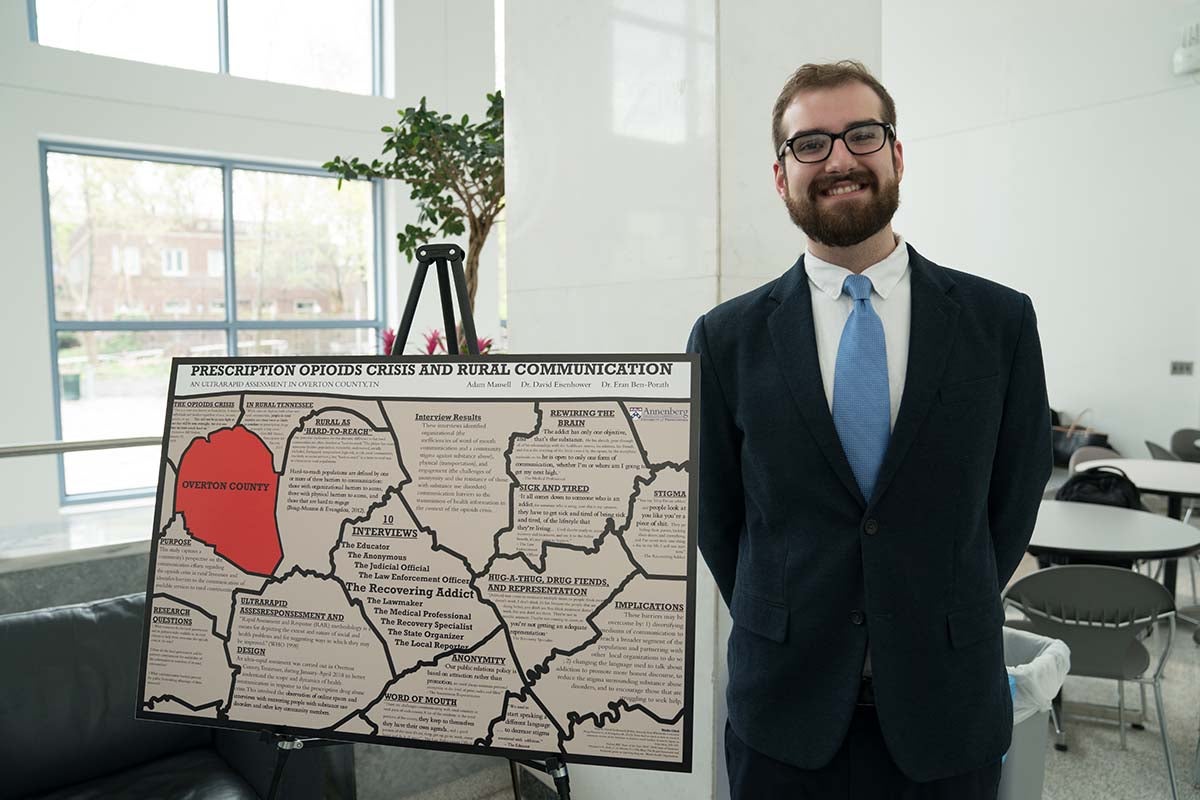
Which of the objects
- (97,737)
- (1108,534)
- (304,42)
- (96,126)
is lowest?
(97,737)

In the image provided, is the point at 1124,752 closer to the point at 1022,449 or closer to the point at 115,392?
the point at 1022,449

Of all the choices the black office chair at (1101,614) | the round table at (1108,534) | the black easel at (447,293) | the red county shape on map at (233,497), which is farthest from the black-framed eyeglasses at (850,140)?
the round table at (1108,534)

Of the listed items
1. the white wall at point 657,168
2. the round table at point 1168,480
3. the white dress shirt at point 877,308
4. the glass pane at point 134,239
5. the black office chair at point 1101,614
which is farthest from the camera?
the glass pane at point 134,239

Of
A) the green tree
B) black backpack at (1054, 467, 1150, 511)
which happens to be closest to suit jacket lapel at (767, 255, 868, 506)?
the green tree

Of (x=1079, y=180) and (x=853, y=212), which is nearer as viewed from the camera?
(x=853, y=212)

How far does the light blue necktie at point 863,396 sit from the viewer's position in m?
1.40

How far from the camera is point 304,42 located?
25.7ft

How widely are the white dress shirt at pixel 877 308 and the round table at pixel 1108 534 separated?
216cm

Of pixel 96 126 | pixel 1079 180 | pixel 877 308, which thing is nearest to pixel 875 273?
pixel 877 308

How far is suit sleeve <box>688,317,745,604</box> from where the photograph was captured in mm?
1540

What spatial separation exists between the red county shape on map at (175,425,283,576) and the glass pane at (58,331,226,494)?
252 inches

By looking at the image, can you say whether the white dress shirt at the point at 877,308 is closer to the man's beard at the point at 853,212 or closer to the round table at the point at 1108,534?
the man's beard at the point at 853,212

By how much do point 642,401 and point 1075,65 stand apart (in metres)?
7.21

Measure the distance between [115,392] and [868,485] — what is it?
7468mm
